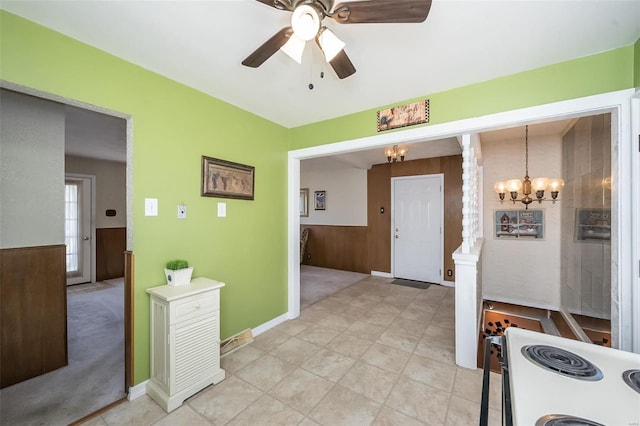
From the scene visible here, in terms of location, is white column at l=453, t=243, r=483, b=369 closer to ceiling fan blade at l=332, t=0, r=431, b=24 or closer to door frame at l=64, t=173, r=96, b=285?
ceiling fan blade at l=332, t=0, r=431, b=24

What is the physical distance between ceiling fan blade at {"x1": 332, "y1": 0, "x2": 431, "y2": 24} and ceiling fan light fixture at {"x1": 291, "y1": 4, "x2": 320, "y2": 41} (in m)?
0.11

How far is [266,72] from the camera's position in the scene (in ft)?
6.47

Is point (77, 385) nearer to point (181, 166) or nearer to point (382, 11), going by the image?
point (181, 166)

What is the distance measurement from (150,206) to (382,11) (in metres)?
1.98

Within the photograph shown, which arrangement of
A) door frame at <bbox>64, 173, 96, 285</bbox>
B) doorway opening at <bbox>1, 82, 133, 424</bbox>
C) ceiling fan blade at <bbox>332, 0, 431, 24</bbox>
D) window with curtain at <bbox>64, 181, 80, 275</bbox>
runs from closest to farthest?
1. ceiling fan blade at <bbox>332, 0, 431, 24</bbox>
2. doorway opening at <bbox>1, 82, 133, 424</bbox>
3. window with curtain at <bbox>64, 181, 80, 275</bbox>
4. door frame at <bbox>64, 173, 96, 285</bbox>

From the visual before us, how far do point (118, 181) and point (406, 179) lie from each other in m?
6.02

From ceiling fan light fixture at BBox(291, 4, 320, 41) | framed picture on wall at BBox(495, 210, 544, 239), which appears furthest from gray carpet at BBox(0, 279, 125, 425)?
framed picture on wall at BBox(495, 210, 544, 239)

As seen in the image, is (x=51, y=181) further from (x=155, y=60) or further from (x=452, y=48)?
(x=452, y=48)

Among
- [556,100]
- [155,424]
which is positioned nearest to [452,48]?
Result: [556,100]

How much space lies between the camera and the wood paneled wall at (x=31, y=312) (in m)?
1.97

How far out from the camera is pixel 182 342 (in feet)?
5.91

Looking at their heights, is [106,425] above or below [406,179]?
below

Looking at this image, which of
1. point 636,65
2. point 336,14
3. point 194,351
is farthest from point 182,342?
point 636,65

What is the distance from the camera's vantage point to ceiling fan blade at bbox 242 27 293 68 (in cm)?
128
